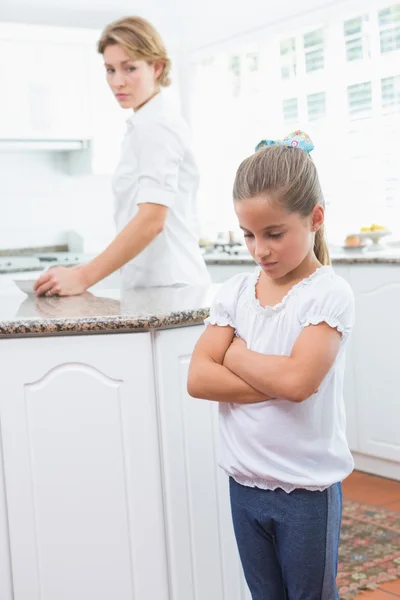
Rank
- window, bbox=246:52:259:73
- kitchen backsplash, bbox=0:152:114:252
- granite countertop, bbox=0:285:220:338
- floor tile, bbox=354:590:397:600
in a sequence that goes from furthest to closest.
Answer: kitchen backsplash, bbox=0:152:114:252 < window, bbox=246:52:259:73 < floor tile, bbox=354:590:397:600 < granite countertop, bbox=0:285:220:338

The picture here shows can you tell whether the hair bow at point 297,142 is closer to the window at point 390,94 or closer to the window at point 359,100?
the window at point 390,94

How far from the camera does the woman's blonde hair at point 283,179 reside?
1.39 m

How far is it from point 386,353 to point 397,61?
149 centimetres

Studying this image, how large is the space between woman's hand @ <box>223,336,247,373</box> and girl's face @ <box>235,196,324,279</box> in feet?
0.45

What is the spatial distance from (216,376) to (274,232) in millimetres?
262

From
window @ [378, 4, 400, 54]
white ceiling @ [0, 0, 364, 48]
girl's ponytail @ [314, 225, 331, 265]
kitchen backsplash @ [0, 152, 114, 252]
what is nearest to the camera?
girl's ponytail @ [314, 225, 331, 265]

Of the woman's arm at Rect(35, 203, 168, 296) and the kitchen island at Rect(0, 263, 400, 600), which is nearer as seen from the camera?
the kitchen island at Rect(0, 263, 400, 600)

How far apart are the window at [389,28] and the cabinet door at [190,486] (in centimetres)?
271

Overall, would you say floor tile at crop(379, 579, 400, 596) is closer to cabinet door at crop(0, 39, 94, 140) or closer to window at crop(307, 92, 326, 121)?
window at crop(307, 92, 326, 121)

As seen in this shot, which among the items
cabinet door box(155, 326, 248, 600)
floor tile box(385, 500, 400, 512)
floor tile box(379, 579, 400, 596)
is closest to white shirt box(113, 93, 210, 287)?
cabinet door box(155, 326, 248, 600)

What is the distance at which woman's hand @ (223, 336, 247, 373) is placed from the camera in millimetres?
1459

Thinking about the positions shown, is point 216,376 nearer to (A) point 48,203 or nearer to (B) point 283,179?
(B) point 283,179

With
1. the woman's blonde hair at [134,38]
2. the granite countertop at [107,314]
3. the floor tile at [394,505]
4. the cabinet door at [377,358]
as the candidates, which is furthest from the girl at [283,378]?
the cabinet door at [377,358]

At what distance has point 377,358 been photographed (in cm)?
360
